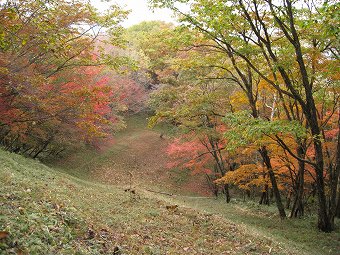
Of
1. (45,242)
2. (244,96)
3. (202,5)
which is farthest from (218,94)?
(45,242)

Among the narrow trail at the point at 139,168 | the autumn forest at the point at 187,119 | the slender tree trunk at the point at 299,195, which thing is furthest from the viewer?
the narrow trail at the point at 139,168

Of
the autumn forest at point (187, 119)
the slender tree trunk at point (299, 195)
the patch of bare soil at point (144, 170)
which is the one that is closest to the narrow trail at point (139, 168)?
the patch of bare soil at point (144, 170)

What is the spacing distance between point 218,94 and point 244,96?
147cm

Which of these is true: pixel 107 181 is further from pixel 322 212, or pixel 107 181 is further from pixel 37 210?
pixel 37 210

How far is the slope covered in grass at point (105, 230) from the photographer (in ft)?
16.0

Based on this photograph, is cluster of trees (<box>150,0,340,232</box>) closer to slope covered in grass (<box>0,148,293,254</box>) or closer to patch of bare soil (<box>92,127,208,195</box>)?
→ slope covered in grass (<box>0,148,293,254</box>)

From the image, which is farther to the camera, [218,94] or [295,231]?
[218,94]

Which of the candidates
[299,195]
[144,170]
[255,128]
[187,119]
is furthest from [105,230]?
[144,170]

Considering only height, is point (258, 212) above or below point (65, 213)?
below

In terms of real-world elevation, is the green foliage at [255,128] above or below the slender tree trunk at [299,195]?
above

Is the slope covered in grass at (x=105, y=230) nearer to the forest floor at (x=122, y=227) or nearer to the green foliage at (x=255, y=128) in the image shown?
the forest floor at (x=122, y=227)

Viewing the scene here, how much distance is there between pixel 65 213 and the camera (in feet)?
21.6

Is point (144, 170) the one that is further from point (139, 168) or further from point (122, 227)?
point (122, 227)

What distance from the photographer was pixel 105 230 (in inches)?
271
